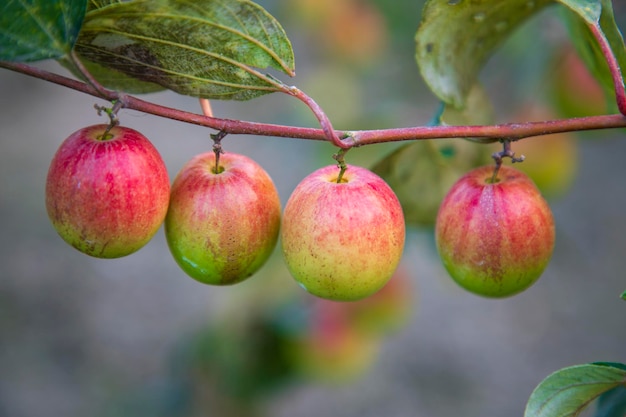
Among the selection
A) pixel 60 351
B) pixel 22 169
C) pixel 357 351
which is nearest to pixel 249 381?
pixel 357 351

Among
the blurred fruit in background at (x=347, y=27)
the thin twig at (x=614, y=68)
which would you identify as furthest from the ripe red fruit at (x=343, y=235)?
the blurred fruit in background at (x=347, y=27)

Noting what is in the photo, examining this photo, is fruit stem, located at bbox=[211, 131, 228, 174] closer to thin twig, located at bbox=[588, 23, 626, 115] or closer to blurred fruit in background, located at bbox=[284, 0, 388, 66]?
thin twig, located at bbox=[588, 23, 626, 115]

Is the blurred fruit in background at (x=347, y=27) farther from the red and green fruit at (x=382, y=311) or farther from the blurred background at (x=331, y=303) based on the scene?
the red and green fruit at (x=382, y=311)

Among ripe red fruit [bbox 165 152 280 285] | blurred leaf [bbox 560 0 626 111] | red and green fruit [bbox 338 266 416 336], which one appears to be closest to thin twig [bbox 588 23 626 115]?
blurred leaf [bbox 560 0 626 111]

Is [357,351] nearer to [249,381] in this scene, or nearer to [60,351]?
[249,381]

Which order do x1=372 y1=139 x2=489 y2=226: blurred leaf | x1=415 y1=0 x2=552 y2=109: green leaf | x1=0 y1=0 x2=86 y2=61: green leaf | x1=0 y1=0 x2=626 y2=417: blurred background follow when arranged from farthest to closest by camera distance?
x1=0 y1=0 x2=626 y2=417: blurred background, x1=372 y1=139 x2=489 y2=226: blurred leaf, x1=415 y1=0 x2=552 y2=109: green leaf, x1=0 y1=0 x2=86 y2=61: green leaf
